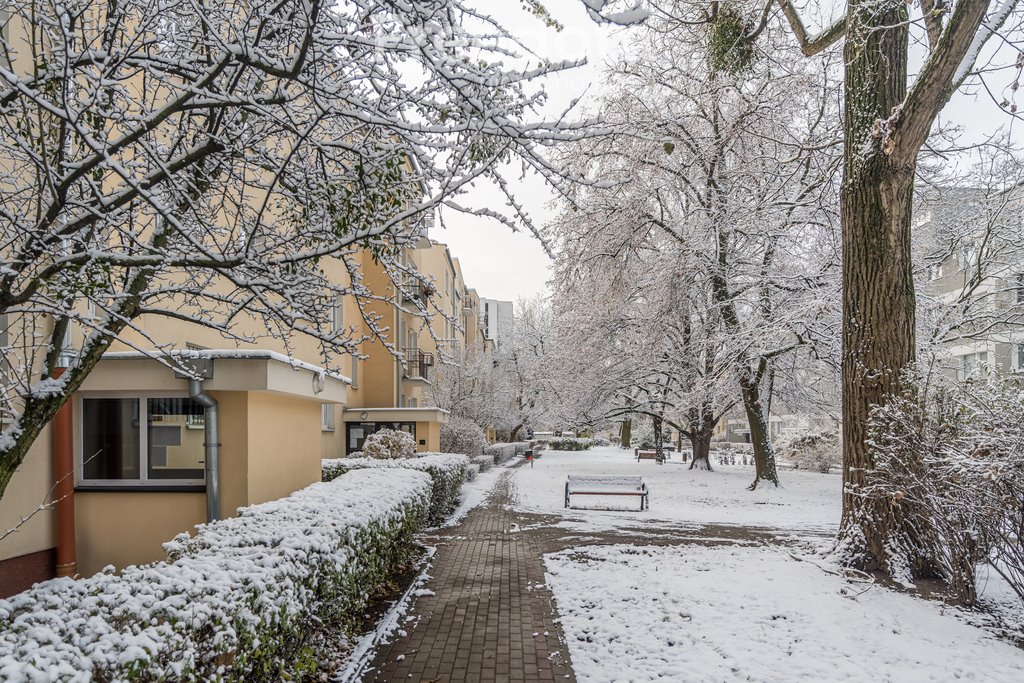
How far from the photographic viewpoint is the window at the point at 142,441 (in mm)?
7832

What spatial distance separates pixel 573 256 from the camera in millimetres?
17641

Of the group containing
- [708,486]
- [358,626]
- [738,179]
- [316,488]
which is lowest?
[708,486]

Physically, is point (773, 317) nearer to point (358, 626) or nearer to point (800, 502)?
point (800, 502)

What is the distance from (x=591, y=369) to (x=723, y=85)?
12.2 meters

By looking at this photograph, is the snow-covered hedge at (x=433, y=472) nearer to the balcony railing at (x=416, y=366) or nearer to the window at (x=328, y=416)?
the window at (x=328, y=416)

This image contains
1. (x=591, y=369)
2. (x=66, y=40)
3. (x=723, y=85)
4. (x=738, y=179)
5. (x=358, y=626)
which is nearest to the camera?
(x=66, y=40)

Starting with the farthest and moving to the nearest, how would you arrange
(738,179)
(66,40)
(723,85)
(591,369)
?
1. (591,369)
2. (738,179)
3. (723,85)
4. (66,40)

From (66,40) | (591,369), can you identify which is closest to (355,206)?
(66,40)

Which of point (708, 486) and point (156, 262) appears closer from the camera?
point (156, 262)

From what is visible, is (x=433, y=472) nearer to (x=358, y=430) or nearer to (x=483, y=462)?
(x=358, y=430)

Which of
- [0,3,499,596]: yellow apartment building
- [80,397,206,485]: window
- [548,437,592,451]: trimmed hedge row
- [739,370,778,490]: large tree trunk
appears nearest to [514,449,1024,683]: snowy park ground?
[0,3,499,596]: yellow apartment building

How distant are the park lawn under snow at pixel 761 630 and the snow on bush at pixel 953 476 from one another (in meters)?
0.53

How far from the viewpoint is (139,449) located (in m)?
7.91

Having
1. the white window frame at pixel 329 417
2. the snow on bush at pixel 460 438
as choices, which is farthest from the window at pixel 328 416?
the snow on bush at pixel 460 438
